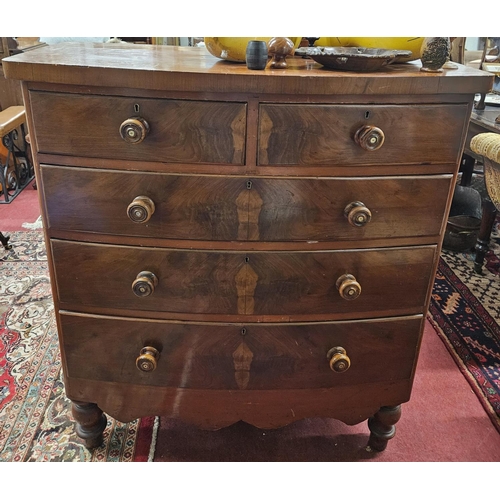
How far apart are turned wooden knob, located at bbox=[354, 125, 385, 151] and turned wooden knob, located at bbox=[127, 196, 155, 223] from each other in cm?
43

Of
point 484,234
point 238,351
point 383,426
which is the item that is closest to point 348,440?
point 383,426

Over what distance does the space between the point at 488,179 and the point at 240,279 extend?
4.69ft

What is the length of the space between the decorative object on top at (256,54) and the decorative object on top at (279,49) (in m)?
0.03

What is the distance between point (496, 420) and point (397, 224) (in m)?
0.88

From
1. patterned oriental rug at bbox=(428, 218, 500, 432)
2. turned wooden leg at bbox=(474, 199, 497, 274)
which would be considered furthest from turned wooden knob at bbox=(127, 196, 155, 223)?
turned wooden leg at bbox=(474, 199, 497, 274)

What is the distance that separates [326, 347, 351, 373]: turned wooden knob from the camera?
1111 mm

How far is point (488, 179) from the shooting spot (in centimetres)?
198

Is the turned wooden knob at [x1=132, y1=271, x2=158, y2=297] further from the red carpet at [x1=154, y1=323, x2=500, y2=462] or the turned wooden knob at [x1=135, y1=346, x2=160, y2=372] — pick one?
the red carpet at [x1=154, y1=323, x2=500, y2=462]

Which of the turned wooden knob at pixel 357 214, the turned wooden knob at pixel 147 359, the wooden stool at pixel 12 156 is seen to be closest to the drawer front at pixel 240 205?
the turned wooden knob at pixel 357 214

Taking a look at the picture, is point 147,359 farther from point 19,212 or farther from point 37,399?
point 19,212

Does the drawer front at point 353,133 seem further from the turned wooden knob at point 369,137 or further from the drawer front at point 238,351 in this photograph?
the drawer front at point 238,351

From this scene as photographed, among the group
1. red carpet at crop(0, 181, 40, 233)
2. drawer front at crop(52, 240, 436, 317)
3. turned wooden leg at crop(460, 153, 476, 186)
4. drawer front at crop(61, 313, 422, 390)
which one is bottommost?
red carpet at crop(0, 181, 40, 233)
